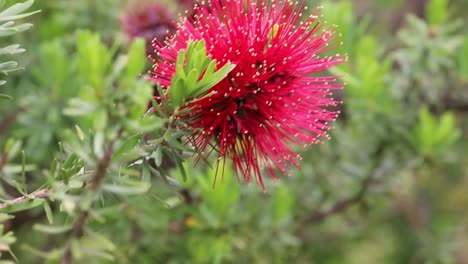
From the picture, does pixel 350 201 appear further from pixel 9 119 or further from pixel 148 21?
pixel 9 119

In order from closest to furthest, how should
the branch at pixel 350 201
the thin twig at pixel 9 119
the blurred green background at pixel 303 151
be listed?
the blurred green background at pixel 303 151, the branch at pixel 350 201, the thin twig at pixel 9 119

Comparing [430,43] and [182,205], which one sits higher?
[430,43]

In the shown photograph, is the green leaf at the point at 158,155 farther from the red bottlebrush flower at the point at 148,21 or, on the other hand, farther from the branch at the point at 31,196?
the red bottlebrush flower at the point at 148,21

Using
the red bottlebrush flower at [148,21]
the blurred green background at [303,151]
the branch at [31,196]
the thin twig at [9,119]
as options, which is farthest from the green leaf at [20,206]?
the thin twig at [9,119]

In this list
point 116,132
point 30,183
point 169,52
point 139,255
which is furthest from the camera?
point 30,183

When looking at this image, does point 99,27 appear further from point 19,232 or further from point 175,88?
point 175,88

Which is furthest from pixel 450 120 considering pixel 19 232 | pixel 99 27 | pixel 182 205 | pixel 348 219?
pixel 19 232

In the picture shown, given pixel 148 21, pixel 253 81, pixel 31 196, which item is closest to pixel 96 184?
pixel 31 196
